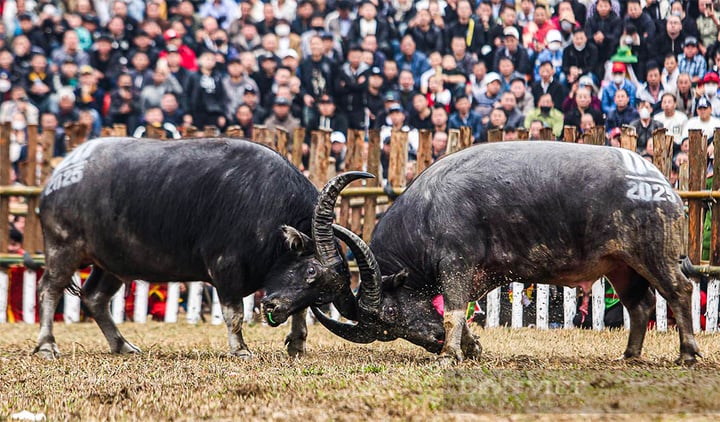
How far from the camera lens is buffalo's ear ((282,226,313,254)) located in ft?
28.0

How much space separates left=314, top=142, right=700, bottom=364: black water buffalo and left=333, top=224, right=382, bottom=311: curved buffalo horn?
1cm

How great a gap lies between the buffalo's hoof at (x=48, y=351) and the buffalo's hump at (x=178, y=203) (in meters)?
0.83

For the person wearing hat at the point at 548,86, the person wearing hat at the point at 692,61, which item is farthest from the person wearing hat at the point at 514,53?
the person wearing hat at the point at 692,61

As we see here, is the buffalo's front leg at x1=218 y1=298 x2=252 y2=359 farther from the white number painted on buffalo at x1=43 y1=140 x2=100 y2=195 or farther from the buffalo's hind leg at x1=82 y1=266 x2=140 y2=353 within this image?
the white number painted on buffalo at x1=43 y1=140 x2=100 y2=195

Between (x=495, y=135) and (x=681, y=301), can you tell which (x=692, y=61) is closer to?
(x=495, y=135)

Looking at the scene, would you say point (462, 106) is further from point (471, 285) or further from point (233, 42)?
point (471, 285)

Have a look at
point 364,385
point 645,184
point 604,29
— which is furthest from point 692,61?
point 364,385

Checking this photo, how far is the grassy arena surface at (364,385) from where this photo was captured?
5.89m

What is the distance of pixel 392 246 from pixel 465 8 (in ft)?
25.3

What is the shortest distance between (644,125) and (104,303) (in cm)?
670

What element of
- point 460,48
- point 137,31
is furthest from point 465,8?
point 137,31

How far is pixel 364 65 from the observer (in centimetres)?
1588

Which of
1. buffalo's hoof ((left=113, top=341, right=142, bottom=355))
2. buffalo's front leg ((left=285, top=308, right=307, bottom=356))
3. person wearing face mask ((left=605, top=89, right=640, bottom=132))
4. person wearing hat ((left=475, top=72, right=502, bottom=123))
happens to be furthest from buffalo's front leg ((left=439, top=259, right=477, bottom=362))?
person wearing hat ((left=475, top=72, right=502, bottom=123))

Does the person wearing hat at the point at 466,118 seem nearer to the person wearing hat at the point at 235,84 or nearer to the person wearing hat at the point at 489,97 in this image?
the person wearing hat at the point at 489,97
